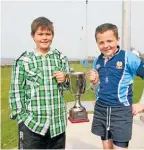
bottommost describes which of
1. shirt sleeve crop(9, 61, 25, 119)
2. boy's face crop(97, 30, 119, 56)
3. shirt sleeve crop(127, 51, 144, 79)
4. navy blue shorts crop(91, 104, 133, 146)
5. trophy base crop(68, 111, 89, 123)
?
trophy base crop(68, 111, 89, 123)

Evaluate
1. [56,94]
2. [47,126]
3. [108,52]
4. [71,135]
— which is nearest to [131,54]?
[108,52]

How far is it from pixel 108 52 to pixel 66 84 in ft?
1.38

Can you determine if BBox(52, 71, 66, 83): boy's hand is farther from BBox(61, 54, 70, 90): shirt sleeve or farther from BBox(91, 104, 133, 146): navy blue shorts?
BBox(91, 104, 133, 146): navy blue shorts

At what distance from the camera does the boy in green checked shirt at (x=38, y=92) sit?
227 cm

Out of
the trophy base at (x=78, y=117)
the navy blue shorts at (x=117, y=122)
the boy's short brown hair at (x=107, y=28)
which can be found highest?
the boy's short brown hair at (x=107, y=28)

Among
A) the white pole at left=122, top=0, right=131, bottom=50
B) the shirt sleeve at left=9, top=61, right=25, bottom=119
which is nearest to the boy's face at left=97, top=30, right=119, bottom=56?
the shirt sleeve at left=9, top=61, right=25, bottom=119

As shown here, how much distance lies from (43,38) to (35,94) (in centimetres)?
42

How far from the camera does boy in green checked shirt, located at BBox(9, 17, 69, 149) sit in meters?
2.27

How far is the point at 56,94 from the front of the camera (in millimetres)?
2322

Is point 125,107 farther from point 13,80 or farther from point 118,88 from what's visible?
point 13,80

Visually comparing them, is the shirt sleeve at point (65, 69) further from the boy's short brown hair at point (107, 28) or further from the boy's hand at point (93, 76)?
the boy's short brown hair at point (107, 28)

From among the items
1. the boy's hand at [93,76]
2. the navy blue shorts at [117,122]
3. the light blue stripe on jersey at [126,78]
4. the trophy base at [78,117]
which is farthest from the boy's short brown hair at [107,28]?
the trophy base at [78,117]

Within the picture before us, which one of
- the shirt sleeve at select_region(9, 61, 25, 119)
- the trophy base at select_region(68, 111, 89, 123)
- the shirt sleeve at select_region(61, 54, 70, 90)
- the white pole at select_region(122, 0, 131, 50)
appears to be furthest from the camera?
the white pole at select_region(122, 0, 131, 50)

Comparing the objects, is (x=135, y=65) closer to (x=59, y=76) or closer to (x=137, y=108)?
(x=137, y=108)
